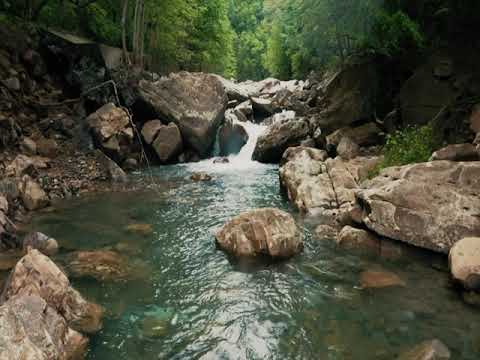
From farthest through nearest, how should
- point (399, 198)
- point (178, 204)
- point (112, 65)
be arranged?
point (112, 65), point (178, 204), point (399, 198)

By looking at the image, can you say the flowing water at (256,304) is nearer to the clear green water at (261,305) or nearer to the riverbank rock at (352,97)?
the clear green water at (261,305)

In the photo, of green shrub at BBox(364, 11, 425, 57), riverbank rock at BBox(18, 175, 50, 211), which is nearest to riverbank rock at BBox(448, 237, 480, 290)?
green shrub at BBox(364, 11, 425, 57)

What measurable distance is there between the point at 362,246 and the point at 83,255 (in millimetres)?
5653

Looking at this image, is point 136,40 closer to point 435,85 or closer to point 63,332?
point 435,85

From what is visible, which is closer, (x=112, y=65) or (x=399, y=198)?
(x=399, y=198)

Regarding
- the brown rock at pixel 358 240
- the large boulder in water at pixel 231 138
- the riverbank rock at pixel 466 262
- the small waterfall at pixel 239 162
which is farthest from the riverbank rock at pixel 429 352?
the large boulder in water at pixel 231 138

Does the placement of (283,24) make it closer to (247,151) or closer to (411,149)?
(247,151)

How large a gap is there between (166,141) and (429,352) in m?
14.2

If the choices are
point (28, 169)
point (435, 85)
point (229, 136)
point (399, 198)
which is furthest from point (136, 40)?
point (399, 198)

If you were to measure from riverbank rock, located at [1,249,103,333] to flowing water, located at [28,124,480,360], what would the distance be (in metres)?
0.31

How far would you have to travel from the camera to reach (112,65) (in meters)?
19.2

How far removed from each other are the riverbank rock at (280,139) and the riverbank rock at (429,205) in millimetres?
9336

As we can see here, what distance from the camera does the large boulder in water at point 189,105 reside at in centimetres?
1755

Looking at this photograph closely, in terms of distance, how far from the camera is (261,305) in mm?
6016
